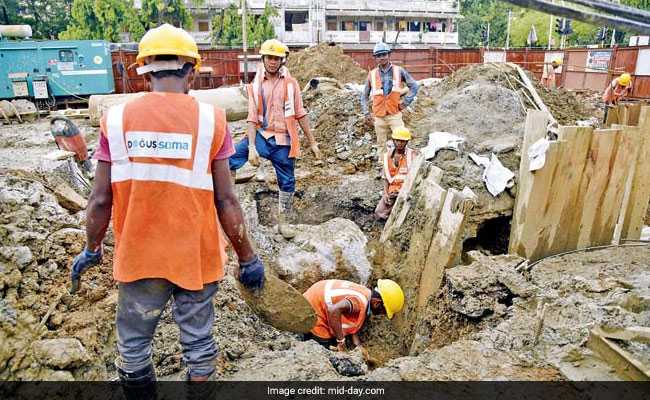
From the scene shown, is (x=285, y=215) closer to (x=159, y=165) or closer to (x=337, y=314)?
(x=337, y=314)

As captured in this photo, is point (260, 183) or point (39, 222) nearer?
point (39, 222)

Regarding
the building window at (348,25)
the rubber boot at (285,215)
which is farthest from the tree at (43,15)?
the rubber boot at (285,215)

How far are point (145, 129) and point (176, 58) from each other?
0.35 m

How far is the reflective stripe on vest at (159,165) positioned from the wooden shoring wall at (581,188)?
3.12 metres

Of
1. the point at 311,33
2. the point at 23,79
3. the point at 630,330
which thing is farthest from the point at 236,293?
the point at 311,33

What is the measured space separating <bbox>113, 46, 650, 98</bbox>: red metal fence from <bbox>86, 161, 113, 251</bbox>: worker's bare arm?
15.0 meters

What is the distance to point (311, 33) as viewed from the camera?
101 feet

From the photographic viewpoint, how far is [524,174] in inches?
164

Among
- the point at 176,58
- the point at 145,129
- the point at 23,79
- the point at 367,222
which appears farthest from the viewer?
the point at 23,79

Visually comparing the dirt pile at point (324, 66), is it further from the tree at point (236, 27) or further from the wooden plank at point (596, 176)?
the tree at point (236, 27)

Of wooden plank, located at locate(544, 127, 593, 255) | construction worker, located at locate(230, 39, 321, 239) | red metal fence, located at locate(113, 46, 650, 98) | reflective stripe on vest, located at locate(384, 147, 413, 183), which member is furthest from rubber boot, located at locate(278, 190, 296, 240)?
red metal fence, located at locate(113, 46, 650, 98)

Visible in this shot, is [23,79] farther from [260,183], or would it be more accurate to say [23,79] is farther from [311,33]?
[311,33]

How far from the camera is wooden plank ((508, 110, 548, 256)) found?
4.11 metres

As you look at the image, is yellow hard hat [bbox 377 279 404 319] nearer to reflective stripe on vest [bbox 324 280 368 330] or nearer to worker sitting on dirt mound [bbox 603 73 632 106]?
reflective stripe on vest [bbox 324 280 368 330]
